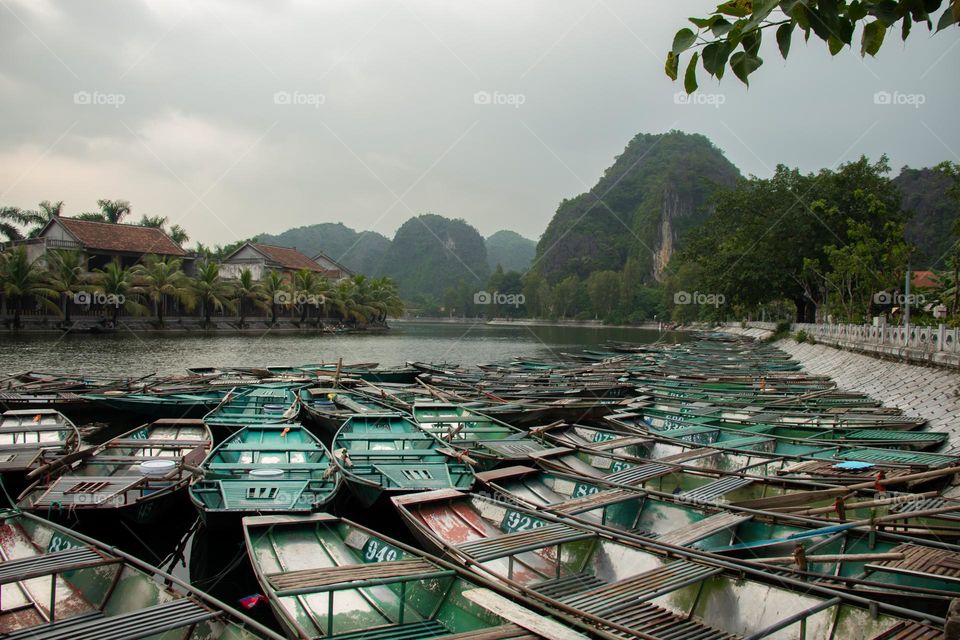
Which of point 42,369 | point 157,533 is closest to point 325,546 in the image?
point 157,533

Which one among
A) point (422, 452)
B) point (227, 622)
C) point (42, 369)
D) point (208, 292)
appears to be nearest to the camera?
point (227, 622)

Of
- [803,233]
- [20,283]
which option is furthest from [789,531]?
[20,283]

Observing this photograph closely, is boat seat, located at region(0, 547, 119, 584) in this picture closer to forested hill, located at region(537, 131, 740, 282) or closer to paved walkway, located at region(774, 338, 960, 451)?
paved walkway, located at region(774, 338, 960, 451)

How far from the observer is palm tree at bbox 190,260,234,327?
51.6 metres

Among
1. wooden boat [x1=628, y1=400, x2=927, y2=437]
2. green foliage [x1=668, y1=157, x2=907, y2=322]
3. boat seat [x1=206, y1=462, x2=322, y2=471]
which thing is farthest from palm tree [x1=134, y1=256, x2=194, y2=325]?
boat seat [x1=206, y1=462, x2=322, y2=471]

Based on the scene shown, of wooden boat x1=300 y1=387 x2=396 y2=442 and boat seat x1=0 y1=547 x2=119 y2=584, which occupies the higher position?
boat seat x1=0 y1=547 x2=119 y2=584

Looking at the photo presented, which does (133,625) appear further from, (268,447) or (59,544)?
(268,447)

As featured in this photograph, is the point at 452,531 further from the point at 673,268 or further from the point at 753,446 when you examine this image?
the point at 673,268

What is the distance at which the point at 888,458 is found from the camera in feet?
31.1

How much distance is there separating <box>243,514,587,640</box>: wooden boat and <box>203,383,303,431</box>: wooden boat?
8.03m

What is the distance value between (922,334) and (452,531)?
→ 1609 centimetres

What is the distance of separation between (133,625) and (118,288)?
153 ft

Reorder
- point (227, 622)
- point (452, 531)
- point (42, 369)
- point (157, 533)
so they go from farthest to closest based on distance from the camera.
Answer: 1. point (42, 369)
2. point (157, 533)
3. point (452, 531)
4. point (227, 622)

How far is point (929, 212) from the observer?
69812 millimetres
